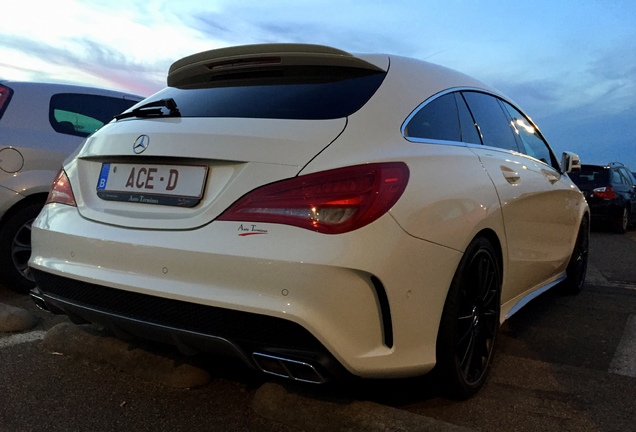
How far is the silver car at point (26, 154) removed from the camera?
4246mm

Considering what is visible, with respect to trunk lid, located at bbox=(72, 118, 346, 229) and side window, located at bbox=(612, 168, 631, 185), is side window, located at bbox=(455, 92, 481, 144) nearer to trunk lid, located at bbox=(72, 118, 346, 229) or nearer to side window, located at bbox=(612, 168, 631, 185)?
trunk lid, located at bbox=(72, 118, 346, 229)

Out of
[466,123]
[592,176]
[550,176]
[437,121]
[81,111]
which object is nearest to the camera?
[437,121]

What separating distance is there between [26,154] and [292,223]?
10.1 feet

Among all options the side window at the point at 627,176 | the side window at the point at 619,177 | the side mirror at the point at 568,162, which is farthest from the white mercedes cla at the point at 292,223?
the side window at the point at 627,176

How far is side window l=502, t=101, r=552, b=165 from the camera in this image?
4.06 metres

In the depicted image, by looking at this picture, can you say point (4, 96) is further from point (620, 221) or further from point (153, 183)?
point (620, 221)

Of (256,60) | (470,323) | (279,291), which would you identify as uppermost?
(256,60)

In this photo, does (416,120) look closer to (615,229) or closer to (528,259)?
(528,259)

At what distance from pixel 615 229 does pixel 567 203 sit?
8.74 m

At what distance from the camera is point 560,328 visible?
4074 mm

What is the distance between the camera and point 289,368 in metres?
2.12

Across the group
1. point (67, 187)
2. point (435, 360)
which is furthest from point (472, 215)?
point (67, 187)

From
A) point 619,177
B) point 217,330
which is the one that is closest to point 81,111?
point 217,330

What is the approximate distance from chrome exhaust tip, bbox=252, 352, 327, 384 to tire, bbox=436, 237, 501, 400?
0.62m
